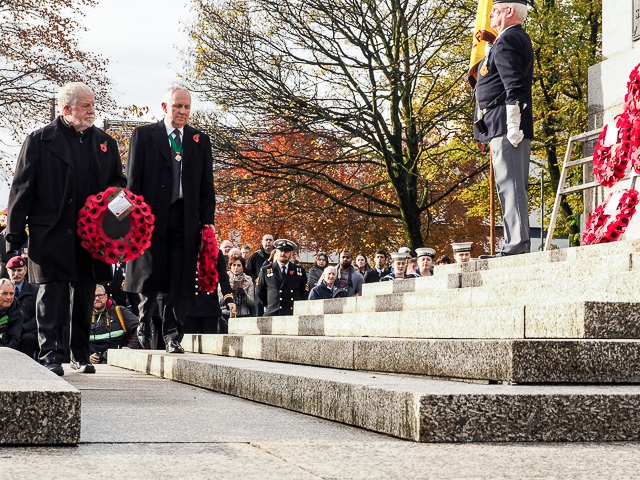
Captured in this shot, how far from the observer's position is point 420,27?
2448 centimetres

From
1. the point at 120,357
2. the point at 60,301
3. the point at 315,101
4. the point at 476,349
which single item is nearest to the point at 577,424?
the point at 476,349

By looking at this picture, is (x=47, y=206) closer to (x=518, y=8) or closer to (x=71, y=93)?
(x=71, y=93)

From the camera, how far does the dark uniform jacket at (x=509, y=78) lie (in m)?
8.90

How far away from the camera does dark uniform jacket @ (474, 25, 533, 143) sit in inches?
350

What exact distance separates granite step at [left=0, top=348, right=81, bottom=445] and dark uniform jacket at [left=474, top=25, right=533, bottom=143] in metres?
6.10

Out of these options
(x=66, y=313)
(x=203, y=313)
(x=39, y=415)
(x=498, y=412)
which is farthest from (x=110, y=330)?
(x=498, y=412)

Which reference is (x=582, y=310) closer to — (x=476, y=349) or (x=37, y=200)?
(x=476, y=349)

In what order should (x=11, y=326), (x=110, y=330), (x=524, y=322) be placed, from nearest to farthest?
(x=524, y=322) → (x=11, y=326) → (x=110, y=330)

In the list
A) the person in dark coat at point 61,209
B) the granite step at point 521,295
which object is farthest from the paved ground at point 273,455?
the person in dark coat at point 61,209

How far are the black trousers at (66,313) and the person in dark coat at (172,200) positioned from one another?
0.87m

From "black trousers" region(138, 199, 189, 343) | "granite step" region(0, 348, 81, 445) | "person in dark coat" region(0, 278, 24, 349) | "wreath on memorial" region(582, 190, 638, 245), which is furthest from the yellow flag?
"granite step" region(0, 348, 81, 445)

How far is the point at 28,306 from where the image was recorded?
1278 centimetres

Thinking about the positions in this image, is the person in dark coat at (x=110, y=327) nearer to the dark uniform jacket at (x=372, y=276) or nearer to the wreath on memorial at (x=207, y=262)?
the dark uniform jacket at (x=372, y=276)

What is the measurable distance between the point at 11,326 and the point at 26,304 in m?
0.75
